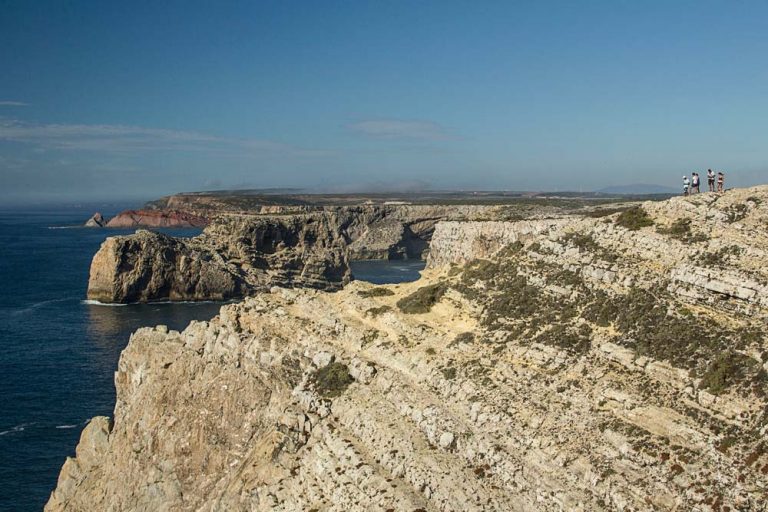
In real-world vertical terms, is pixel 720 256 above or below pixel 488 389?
above

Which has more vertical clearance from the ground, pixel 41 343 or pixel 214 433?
pixel 214 433

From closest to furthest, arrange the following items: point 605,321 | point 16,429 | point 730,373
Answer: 1. point 730,373
2. point 605,321
3. point 16,429

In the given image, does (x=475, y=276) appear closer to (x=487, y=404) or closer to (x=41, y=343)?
(x=487, y=404)

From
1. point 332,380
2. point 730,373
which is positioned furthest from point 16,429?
point 730,373

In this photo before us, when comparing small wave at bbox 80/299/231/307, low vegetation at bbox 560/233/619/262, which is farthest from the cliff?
low vegetation at bbox 560/233/619/262

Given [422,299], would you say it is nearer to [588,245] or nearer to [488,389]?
[588,245]

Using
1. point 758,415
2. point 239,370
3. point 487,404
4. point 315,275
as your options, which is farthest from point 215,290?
point 758,415

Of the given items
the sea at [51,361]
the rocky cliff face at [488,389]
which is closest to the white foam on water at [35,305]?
the sea at [51,361]

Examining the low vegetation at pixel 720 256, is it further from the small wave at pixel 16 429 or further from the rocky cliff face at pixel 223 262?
the rocky cliff face at pixel 223 262
